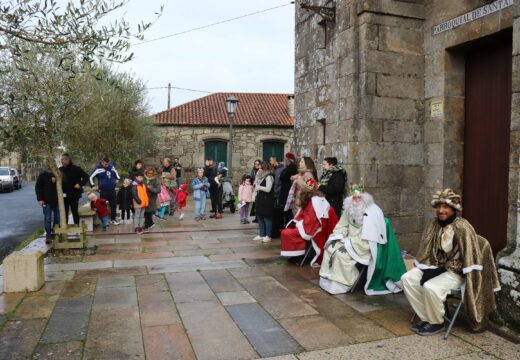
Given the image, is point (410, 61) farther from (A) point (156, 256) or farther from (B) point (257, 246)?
(A) point (156, 256)

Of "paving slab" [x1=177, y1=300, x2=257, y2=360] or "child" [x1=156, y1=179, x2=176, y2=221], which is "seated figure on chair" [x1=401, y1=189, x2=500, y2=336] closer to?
"paving slab" [x1=177, y1=300, x2=257, y2=360]

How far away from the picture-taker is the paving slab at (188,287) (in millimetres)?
5301

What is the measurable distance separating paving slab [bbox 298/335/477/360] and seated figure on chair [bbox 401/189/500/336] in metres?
0.20

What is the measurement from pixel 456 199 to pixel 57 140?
662 cm

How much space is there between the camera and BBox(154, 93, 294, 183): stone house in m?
23.8

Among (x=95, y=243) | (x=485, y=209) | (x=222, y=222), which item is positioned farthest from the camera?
(x=222, y=222)

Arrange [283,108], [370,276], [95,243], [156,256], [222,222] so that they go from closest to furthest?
[370,276]
[156,256]
[95,243]
[222,222]
[283,108]

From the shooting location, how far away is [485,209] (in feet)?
20.2

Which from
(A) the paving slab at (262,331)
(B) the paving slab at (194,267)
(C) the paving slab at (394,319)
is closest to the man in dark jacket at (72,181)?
(B) the paving slab at (194,267)

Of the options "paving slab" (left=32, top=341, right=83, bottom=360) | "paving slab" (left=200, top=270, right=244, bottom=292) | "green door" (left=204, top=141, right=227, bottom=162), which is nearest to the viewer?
"paving slab" (left=32, top=341, right=83, bottom=360)

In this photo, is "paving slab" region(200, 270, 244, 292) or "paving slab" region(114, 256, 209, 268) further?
"paving slab" region(114, 256, 209, 268)

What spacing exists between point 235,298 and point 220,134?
19118 mm

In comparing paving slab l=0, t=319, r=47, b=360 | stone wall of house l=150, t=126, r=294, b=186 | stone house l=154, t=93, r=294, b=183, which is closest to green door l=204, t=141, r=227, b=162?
stone house l=154, t=93, r=294, b=183

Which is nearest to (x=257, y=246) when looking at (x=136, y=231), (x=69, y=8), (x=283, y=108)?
(x=136, y=231)
